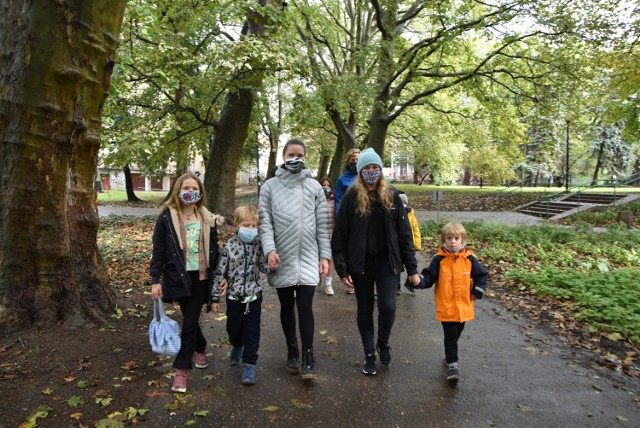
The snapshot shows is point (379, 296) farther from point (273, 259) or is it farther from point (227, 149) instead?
point (227, 149)

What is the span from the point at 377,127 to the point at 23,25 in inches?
623

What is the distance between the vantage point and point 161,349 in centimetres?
348

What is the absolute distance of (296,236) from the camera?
148 inches

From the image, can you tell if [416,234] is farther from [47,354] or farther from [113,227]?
[113,227]

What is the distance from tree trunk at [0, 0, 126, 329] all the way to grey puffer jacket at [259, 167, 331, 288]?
2137mm

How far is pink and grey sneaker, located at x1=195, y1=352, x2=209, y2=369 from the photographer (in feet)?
13.0

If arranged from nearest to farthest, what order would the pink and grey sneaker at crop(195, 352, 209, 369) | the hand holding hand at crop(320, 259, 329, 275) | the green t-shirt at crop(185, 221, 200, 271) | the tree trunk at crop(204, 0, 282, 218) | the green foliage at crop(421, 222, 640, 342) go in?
the green t-shirt at crop(185, 221, 200, 271)
the hand holding hand at crop(320, 259, 329, 275)
the pink and grey sneaker at crop(195, 352, 209, 369)
the green foliage at crop(421, 222, 640, 342)
the tree trunk at crop(204, 0, 282, 218)

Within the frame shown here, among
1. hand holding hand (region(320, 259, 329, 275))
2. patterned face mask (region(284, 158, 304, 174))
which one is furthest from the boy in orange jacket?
patterned face mask (region(284, 158, 304, 174))

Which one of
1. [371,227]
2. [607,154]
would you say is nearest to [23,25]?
[371,227]

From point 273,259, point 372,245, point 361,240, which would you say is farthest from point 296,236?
point 372,245

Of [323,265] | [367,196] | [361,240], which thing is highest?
[367,196]

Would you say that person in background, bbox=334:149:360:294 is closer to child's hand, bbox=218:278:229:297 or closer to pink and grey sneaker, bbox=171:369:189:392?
child's hand, bbox=218:278:229:297

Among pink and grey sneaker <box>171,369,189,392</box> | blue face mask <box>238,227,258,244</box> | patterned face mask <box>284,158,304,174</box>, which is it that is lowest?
pink and grey sneaker <box>171,369,189,392</box>

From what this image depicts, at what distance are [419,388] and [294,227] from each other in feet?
5.61
